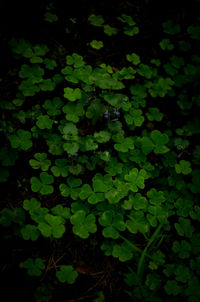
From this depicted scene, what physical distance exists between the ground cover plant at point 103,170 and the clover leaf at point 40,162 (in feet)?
0.04

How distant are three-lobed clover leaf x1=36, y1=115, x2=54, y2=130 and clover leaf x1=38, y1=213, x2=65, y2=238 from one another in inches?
39.8

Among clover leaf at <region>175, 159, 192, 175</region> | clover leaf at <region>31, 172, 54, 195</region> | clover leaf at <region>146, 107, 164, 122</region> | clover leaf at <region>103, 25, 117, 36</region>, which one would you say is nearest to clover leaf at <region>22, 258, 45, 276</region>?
clover leaf at <region>31, 172, 54, 195</region>

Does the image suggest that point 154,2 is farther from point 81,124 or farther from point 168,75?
point 81,124

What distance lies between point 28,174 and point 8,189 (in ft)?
0.84

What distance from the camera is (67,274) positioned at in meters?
2.04

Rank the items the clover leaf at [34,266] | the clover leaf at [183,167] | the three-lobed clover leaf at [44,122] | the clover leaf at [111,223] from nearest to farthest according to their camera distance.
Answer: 1. the clover leaf at [34,266]
2. the clover leaf at [111,223]
3. the three-lobed clover leaf at [44,122]
4. the clover leaf at [183,167]

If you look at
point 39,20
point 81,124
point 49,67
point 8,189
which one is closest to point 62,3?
point 39,20

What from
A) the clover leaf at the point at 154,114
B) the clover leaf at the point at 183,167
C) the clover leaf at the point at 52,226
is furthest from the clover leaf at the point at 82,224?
the clover leaf at the point at 154,114

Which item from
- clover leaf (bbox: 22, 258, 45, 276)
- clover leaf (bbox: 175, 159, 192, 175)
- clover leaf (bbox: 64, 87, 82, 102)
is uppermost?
clover leaf (bbox: 64, 87, 82, 102)

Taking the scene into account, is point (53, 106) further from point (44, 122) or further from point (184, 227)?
point (184, 227)

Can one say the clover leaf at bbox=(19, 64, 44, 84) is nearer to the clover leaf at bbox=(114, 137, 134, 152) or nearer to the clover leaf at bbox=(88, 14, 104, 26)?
the clover leaf at bbox=(88, 14, 104, 26)

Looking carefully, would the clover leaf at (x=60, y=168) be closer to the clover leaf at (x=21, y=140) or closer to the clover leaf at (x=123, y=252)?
the clover leaf at (x=21, y=140)

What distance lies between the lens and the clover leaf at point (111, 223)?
223 centimetres

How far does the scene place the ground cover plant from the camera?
215cm
